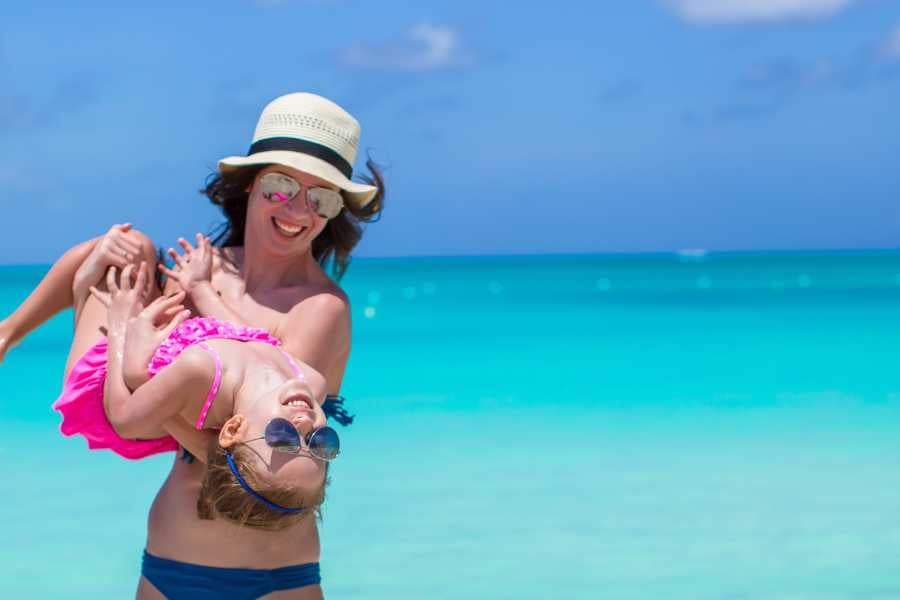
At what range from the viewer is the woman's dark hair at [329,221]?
3475 mm

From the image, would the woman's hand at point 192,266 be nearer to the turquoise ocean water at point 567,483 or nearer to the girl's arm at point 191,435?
the girl's arm at point 191,435

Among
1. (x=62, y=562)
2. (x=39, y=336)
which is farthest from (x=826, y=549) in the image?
(x=39, y=336)

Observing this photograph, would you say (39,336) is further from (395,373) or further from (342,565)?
(342,565)

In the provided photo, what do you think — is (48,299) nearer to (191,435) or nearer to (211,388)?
(191,435)

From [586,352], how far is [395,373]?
3.57 metres

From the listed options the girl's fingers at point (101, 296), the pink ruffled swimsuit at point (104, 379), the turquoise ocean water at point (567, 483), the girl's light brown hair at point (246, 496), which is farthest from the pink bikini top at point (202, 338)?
the turquoise ocean water at point (567, 483)

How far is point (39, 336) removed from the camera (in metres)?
21.8

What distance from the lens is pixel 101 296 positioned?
331 centimetres

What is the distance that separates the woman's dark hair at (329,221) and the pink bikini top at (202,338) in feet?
1.43

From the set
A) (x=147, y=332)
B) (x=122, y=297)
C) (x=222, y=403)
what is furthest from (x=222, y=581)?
(x=122, y=297)

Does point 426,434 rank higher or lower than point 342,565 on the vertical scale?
Answer: higher

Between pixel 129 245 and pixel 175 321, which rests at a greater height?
pixel 129 245

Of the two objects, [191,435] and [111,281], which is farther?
[111,281]

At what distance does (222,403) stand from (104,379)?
0.39 metres
